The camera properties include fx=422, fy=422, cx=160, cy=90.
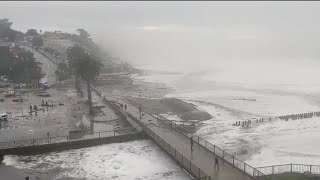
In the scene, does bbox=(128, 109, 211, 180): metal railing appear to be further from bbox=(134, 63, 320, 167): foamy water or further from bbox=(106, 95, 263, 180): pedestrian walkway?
bbox=(134, 63, 320, 167): foamy water

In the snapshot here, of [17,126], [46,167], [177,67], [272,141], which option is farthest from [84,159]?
[177,67]

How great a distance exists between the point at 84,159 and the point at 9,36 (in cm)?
12622

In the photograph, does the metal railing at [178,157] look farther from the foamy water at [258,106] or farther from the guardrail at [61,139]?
the foamy water at [258,106]

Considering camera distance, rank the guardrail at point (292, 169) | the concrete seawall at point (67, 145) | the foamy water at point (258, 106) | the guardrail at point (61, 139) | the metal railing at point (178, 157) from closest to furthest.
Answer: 1. the metal railing at point (178, 157)
2. the guardrail at point (292, 169)
3. the concrete seawall at point (67, 145)
4. the guardrail at point (61, 139)
5. the foamy water at point (258, 106)

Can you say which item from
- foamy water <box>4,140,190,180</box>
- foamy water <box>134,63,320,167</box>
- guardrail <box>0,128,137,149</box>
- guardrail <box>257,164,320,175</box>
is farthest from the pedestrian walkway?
foamy water <box>134,63,320,167</box>

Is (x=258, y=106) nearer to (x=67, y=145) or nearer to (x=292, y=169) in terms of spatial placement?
(x=292, y=169)

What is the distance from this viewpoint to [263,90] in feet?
291

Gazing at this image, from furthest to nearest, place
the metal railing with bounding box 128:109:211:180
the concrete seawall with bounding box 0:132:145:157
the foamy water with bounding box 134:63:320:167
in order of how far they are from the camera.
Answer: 1. the foamy water with bounding box 134:63:320:167
2. the concrete seawall with bounding box 0:132:145:157
3. the metal railing with bounding box 128:109:211:180

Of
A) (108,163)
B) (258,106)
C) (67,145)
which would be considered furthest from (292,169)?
(258,106)

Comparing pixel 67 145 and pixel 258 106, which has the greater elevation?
pixel 258 106

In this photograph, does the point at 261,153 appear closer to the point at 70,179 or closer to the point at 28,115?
the point at 70,179

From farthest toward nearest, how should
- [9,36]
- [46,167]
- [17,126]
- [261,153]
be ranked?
1. [9,36]
2. [17,126]
3. [261,153]
4. [46,167]

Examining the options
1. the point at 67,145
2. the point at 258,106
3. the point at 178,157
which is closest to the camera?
the point at 178,157

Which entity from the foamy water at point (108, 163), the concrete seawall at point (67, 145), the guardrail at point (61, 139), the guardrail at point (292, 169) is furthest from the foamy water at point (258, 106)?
the guardrail at point (61, 139)
